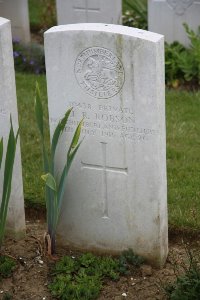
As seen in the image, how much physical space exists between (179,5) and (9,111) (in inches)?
164

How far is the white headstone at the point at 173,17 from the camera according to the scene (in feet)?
27.5

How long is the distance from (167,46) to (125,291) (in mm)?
4319

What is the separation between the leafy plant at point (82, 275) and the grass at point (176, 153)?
2.38 feet

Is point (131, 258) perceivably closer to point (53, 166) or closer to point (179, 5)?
point (53, 166)

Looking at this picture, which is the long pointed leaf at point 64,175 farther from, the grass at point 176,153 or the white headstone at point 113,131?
the grass at point 176,153

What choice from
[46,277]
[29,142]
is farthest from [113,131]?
[29,142]

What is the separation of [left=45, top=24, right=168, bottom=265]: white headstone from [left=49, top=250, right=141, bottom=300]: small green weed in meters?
0.13

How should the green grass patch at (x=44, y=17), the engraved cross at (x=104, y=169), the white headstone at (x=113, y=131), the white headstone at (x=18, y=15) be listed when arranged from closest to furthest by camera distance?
the white headstone at (x=113, y=131) < the engraved cross at (x=104, y=169) < the white headstone at (x=18, y=15) < the green grass patch at (x=44, y=17)

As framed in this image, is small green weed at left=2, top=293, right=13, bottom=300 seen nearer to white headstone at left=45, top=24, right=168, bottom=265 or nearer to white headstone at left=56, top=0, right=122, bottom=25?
white headstone at left=45, top=24, right=168, bottom=265

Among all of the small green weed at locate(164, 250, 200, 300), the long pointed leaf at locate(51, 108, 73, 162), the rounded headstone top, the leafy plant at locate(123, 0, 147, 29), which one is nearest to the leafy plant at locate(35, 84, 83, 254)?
the long pointed leaf at locate(51, 108, 73, 162)

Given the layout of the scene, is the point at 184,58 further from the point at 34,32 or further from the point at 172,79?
the point at 34,32

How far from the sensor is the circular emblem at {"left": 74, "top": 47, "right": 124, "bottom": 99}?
4.40m

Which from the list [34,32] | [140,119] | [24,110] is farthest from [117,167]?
[34,32]

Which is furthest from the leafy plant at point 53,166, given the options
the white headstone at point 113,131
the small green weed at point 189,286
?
the small green weed at point 189,286
